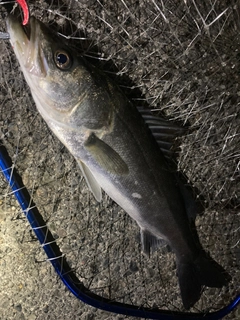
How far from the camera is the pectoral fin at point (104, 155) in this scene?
1726 mm

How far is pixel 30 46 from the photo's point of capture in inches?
60.6

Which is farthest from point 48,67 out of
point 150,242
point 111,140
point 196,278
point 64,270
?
point 196,278

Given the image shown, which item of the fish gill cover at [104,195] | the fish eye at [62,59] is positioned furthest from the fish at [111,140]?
the fish gill cover at [104,195]

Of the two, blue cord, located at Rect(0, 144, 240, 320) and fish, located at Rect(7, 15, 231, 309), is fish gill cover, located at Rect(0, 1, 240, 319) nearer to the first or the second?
blue cord, located at Rect(0, 144, 240, 320)

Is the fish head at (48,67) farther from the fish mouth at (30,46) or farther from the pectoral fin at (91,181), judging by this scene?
the pectoral fin at (91,181)

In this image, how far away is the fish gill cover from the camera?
1.96m

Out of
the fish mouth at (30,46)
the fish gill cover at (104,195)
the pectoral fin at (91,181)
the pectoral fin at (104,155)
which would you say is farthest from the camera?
the fish gill cover at (104,195)

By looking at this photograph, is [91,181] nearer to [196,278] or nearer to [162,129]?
[162,129]

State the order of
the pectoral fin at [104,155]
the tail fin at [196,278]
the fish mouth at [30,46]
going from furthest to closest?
1. the tail fin at [196,278]
2. the pectoral fin at [104,155]
3. the fish mouth at [30,46]

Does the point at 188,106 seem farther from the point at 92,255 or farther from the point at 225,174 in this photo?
the point at 92,255

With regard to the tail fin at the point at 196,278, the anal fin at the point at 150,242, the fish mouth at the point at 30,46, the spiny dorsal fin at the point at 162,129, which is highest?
the fish mouth at the point at 30,46

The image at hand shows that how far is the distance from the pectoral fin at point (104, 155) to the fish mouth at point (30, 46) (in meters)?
0.41

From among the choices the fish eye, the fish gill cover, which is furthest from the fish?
the fish gill cover

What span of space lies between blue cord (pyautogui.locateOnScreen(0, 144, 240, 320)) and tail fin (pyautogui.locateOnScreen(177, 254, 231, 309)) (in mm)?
213
